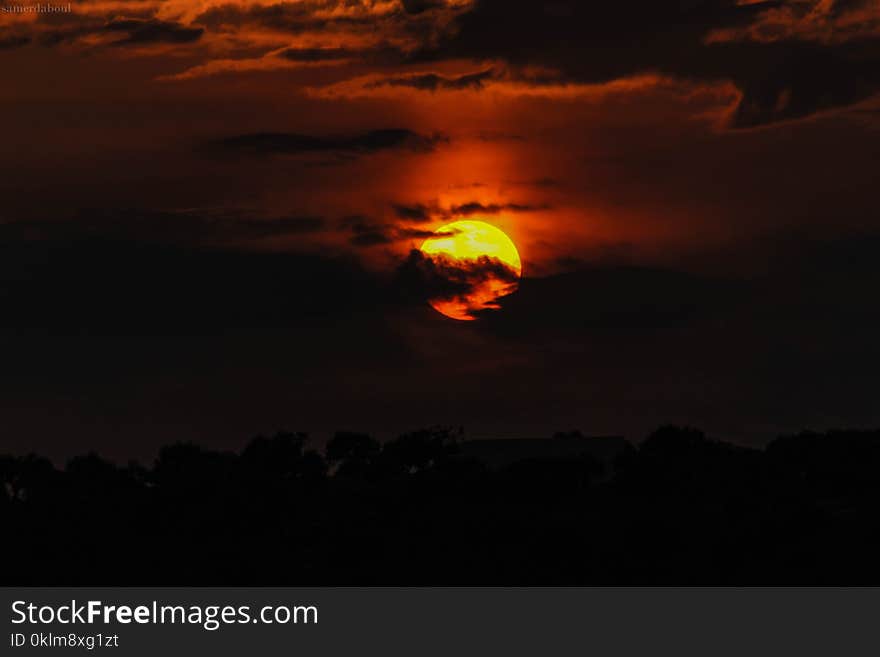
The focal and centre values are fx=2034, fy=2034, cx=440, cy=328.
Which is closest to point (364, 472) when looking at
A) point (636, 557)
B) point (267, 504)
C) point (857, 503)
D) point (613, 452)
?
point (613, 452)

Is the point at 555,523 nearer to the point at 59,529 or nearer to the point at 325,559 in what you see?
the point at 325,559

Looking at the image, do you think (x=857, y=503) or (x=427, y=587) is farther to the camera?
(x=857, y=503)

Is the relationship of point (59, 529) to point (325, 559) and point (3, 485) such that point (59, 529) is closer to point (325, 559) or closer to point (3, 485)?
point (325, 559)

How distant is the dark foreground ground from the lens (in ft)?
305

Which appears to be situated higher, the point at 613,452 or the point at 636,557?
the point at 613,452

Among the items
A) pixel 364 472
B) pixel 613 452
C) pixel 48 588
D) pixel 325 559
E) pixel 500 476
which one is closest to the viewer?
pixel 48 588

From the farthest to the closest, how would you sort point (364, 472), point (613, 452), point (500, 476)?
1. point (613, 452)
2. point (364, 472)
3. point (500, 476)

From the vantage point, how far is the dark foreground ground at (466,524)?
92812mm

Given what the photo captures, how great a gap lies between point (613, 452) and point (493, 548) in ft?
264

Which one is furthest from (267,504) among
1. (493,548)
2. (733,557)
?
(733,557)

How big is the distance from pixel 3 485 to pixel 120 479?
11.9 m

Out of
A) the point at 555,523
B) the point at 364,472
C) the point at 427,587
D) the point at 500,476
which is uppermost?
the point at 364,472

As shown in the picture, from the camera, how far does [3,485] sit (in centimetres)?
13988

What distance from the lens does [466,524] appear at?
339ft
